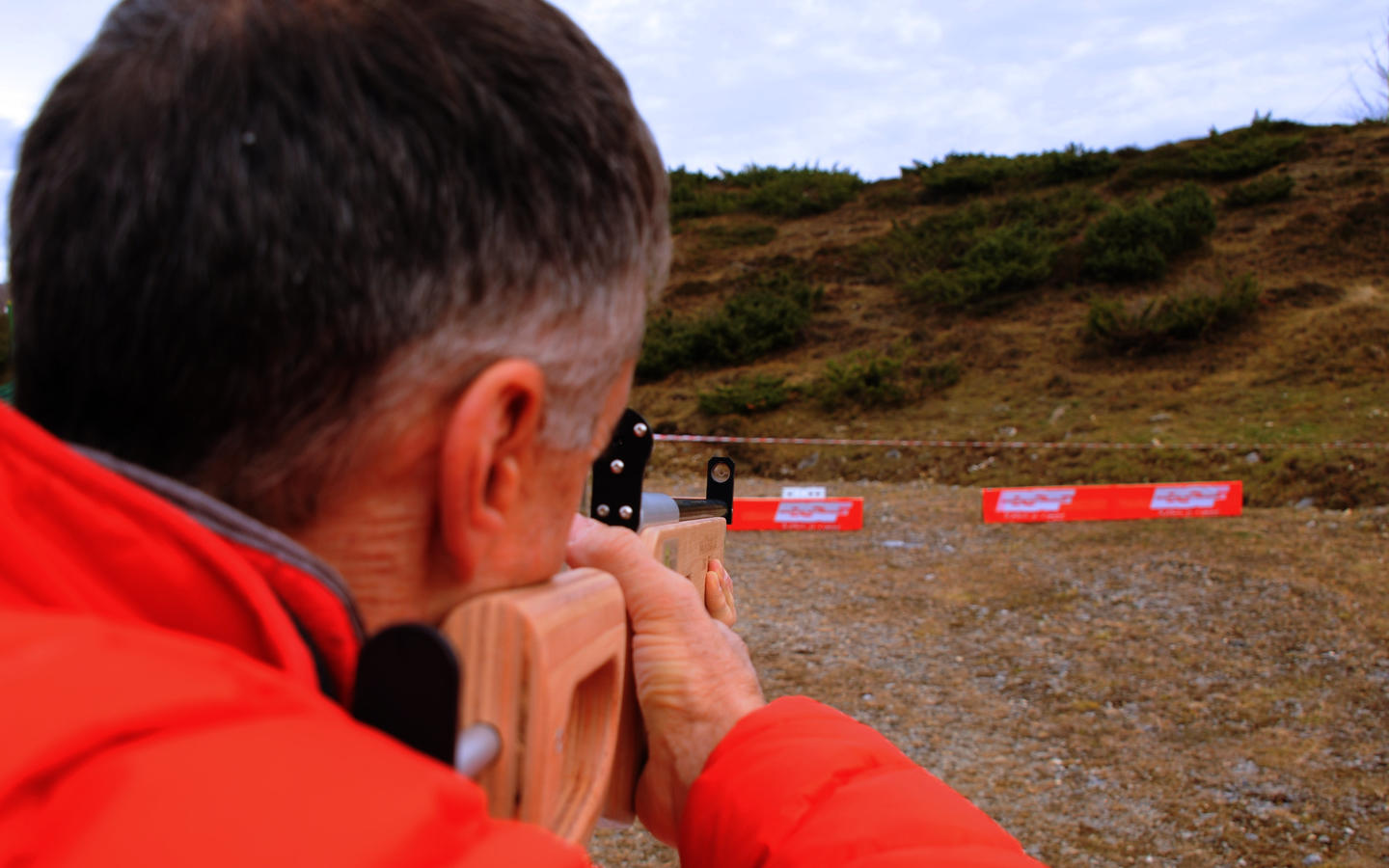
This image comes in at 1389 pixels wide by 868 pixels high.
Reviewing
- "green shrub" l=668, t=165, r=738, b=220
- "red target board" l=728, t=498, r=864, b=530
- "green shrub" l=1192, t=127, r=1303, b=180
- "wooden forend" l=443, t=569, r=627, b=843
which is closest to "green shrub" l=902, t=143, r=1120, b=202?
"green shrub" l=1192, t=127, r=1303, b=180

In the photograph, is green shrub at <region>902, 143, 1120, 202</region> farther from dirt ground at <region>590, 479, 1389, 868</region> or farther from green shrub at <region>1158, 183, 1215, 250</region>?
dirt ground at <region>590, 479, 1389, 868</region>

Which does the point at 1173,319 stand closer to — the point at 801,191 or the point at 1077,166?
the point at 1077,166

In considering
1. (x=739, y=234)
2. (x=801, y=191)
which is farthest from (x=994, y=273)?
(x=801, y=191)

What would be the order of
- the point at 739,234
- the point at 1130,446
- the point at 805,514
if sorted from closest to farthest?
the point at 805,514, the point at 1130,446, the point at 739,234

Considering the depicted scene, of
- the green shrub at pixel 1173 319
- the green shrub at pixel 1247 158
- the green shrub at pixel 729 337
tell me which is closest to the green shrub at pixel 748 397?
the green shrub at pixel 729 337

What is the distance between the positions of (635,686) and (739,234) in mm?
20933

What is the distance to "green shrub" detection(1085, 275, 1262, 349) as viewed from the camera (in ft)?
42.4

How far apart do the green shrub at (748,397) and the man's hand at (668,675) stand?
1316cm

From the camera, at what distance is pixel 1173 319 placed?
1296 cm

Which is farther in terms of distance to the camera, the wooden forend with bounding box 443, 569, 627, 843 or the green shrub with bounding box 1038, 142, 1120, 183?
the green shrub with bounding box 1038, 142, 1120, 183

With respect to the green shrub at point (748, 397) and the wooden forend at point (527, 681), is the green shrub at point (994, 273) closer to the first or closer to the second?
the green shrub at point (748, 397)

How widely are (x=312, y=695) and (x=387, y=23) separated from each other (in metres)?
0.46

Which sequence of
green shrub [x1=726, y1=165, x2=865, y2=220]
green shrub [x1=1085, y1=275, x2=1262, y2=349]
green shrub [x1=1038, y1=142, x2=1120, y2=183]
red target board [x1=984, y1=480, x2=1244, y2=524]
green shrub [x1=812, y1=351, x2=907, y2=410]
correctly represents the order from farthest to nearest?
1. green shrub [x1=726, y1=165, x2=865, y2=220]
2. green shrub [x1=1038, y1=142, x2=1120, y2=183]
3. green shrub [x1=812, y1=351, x2=907, y2=410]
4. green shrub [x1=1085, y1=275, x2=1262, y2=349]
5. red target board [x1=984, y1=480, x2=1244, y2=524]

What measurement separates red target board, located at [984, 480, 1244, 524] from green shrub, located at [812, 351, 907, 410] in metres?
5.21
